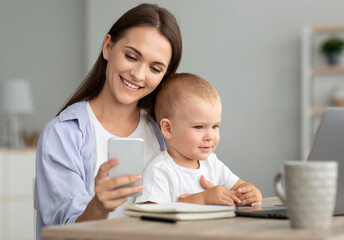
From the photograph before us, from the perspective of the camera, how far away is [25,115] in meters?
6.24

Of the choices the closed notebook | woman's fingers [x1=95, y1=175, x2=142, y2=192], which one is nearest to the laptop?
the closed notebook

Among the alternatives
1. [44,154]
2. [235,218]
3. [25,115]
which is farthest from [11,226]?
[235,218]

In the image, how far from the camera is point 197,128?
1.67 meters

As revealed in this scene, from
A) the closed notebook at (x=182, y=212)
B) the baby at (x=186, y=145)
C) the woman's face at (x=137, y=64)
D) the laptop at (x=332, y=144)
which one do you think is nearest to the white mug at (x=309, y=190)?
the closed notebook at (x=182, y=212)

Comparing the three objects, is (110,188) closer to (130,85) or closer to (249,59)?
(130,85)

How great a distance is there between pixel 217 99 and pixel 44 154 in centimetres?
52

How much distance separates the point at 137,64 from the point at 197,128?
0.88ft

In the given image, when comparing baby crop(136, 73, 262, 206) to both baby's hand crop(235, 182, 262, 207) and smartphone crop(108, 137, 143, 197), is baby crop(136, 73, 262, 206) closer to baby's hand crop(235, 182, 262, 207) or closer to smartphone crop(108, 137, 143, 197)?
baby's hand crop(235, 182, 262, 207)

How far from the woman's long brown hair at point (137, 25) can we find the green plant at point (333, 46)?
3572mm

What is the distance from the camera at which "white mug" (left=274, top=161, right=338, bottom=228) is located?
867mm

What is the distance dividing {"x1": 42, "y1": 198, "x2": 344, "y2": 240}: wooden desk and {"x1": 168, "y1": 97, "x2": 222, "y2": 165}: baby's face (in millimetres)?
636

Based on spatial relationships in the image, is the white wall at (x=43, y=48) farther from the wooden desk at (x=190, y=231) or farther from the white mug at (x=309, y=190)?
the white mug at (x=309, y=190)

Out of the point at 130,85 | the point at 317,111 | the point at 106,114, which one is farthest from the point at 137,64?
the point at 317,111

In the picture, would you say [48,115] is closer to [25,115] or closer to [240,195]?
[25,115]
